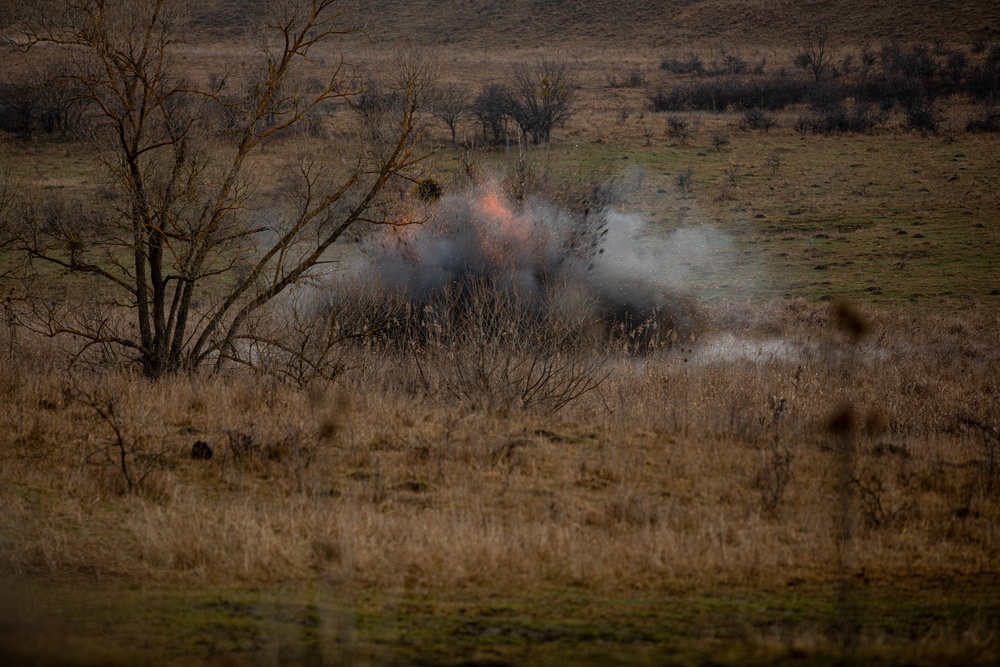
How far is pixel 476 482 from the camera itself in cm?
738

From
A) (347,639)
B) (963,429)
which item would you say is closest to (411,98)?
(963,429)

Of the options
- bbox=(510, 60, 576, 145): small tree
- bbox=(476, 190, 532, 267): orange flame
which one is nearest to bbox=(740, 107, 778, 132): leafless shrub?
bbox=(510, 60, 576, 145): small tree

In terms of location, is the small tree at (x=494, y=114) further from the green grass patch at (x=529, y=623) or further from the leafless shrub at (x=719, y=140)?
the green grass patch at (x=529, y=623)

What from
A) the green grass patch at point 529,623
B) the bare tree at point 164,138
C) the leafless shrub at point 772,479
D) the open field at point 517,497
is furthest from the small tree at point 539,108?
the green grass patch at point 529,623

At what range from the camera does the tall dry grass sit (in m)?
5.61

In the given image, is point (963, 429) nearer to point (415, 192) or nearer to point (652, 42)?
point (415, 192)

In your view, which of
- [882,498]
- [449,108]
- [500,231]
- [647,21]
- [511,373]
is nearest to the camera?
[882,498]

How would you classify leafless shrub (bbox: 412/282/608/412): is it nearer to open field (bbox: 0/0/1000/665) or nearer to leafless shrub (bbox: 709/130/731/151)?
open field (bbox: 0/0/1000/665)

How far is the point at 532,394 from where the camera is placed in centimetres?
1048

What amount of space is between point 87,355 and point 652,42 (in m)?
66.7

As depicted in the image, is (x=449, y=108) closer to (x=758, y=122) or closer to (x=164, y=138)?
(x=758, y=122)

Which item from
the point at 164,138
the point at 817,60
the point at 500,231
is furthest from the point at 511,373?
the point at 817,60

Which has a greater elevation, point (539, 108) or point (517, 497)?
point (539, 108)

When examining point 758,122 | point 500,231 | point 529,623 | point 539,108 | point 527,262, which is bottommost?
point 529,623
